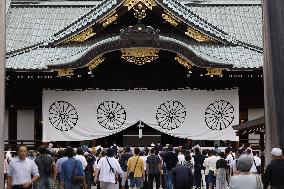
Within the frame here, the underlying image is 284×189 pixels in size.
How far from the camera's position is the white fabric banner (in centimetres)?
2622

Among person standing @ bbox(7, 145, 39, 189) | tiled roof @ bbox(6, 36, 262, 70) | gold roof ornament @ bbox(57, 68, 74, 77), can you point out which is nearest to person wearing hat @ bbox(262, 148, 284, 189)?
person standing @ bbox(7, 145, 39, 189)

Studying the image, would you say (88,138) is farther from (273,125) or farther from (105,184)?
(273,125)

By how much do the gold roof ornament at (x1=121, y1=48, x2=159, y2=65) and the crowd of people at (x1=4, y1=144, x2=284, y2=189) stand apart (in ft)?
16.7

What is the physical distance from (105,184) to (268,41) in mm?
5423

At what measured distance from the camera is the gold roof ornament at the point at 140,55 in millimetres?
25906

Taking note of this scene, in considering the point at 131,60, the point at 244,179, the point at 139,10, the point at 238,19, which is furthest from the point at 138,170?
the point at 238,19

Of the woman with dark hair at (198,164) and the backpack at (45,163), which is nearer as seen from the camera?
the backpack at (45,163)

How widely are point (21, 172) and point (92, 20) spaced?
1575 centimetres

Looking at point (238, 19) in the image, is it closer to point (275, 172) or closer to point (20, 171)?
point (20, 171)

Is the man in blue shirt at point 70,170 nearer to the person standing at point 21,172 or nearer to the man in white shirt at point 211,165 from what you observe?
the person standing at point 21,172

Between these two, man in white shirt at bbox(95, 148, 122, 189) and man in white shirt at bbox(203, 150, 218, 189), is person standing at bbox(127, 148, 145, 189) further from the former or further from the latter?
man in white shirt at bbox(95, 148, 122, 189)

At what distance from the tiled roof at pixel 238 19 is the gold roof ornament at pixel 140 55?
196 inches

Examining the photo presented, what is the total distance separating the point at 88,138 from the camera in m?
26.3

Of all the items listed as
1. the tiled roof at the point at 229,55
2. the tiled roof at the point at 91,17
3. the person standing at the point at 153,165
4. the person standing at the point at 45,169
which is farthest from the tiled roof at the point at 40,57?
the person standing at the point at 45,169
